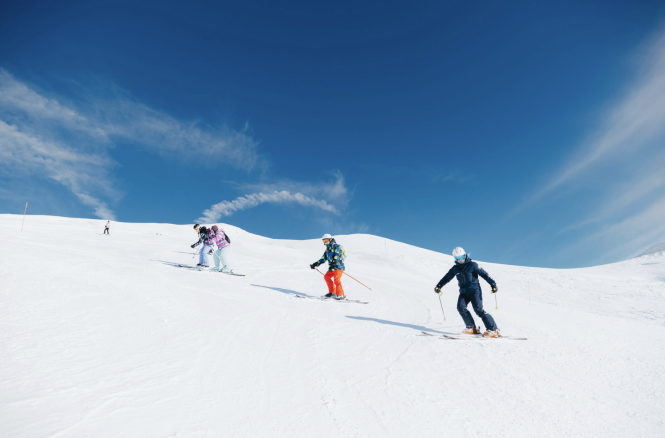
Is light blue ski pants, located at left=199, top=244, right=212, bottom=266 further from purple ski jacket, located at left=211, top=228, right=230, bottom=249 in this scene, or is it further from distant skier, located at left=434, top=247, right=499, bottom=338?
distant skier, located at left=434, top=247, right=499, bottom=338

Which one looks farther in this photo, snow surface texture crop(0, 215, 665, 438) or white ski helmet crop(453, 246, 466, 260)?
white ski helmet crop(453, 246, 466, 260)

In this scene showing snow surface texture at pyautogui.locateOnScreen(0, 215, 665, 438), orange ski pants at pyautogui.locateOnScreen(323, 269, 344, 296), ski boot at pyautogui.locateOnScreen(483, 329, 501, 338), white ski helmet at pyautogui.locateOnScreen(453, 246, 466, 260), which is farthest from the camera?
orange ski pants at pyautogui.locateOnScreen(323, 269, 344, 296)

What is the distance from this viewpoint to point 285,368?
4.59 metres

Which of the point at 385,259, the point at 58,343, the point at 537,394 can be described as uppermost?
the point at 385,259

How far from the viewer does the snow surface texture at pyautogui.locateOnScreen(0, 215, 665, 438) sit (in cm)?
328

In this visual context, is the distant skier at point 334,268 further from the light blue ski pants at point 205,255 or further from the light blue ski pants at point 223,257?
the light blue ski pants at point 205,255

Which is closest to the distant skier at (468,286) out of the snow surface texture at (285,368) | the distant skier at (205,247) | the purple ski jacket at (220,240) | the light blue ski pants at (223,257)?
the snow surface texture at (285,368)

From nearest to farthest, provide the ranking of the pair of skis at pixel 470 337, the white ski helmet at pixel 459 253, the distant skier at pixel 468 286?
the pair of skis at pixel 470 337 → the distant skier at pixel 468 286 → the white ski helmet at pixel 459 253

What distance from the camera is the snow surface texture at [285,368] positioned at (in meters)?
3.28

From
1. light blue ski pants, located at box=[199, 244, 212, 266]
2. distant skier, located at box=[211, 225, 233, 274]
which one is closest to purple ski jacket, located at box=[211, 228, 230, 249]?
distant skier, located at box=[211, 225, 233, 274]

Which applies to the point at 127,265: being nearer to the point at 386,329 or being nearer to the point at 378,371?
the point at 386,329

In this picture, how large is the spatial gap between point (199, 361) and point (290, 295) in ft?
19.1

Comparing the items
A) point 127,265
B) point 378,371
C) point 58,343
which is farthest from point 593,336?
point 127,265

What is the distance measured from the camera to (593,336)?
24.5 ft
